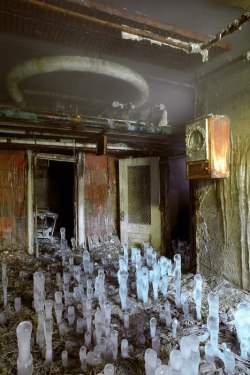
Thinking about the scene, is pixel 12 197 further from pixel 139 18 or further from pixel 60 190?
pixel 139 18

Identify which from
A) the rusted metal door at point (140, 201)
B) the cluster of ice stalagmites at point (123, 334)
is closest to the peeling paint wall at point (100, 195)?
the rusted metal door at point (140, 201)

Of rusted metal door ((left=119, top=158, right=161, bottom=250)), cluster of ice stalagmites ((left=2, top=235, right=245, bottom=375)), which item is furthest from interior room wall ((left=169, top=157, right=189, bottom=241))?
cluster of ice stalagmites ((left=2, top=235, right=245, bottom=375))

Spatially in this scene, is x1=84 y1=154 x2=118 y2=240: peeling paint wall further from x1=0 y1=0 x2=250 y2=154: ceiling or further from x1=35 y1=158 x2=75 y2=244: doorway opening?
x1=0 y1=0 x2=250 y2=154: ceiling

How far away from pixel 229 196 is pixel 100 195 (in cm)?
547

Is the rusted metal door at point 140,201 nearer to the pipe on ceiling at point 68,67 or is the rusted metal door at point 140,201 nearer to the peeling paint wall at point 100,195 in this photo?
the peeling paint wall at point 100,195

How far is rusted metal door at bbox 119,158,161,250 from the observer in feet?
27.2

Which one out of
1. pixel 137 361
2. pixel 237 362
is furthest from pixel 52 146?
pixel 237 362

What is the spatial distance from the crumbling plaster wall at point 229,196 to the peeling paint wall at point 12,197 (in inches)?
210

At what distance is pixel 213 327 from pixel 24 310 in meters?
2.85

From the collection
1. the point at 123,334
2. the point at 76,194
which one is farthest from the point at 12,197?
the point at 123,334

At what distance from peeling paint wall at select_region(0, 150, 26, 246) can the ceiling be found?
2.13 metres

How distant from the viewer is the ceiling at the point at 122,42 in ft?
10.6

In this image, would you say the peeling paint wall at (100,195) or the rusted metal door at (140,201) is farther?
the peeling paint wall at (100,195)

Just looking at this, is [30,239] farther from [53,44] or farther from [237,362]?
[237,362]
